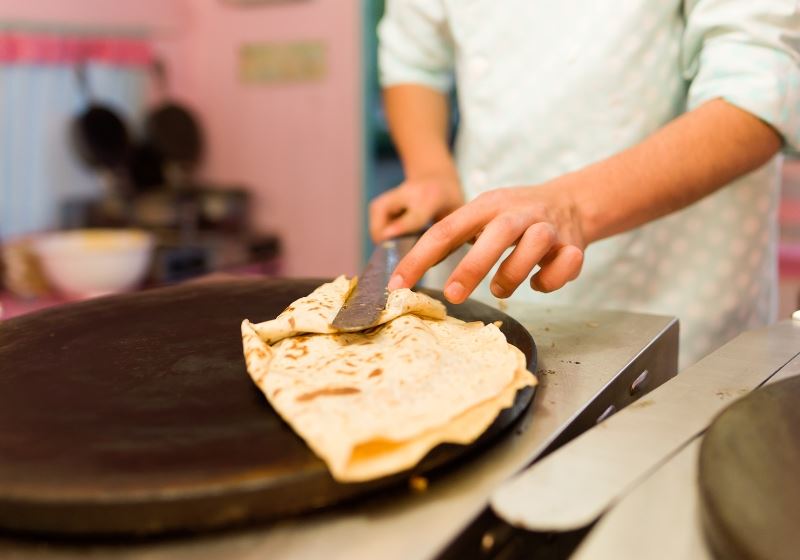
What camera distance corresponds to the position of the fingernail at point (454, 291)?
2.35 ft

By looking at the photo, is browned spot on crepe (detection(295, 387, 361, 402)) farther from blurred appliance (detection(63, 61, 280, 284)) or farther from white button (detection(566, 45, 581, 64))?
blurred appliance (detection(63, 61, 280, 284))

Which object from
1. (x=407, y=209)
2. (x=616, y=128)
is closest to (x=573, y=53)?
(x=616, y=128)

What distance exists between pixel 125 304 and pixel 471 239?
40 centimetres

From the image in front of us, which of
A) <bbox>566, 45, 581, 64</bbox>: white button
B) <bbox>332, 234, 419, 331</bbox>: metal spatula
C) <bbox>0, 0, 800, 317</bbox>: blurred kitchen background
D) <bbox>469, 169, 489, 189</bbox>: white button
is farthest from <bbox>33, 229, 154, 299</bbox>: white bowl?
<bbox>566, 45, 581, 64</bbox>: white button

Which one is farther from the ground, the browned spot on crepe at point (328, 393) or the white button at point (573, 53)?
the white button at point (573, 53)

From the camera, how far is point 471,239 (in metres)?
0.82

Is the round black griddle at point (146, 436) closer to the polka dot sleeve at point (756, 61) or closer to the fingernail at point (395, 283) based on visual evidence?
the fingernail at point (395, 283)

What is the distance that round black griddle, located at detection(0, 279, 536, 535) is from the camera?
0.42m

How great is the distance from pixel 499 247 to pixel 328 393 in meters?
0.27

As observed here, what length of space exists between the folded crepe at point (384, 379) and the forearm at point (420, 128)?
57 cm

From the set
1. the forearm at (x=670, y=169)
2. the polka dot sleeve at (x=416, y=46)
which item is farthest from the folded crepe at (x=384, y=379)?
the polka dot sleeve at (x=416, y=46)

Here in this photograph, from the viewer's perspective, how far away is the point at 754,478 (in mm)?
421

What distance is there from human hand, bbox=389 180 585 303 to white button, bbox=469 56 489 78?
52 centimetres

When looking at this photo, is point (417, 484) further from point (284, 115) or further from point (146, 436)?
point (284, 115)
